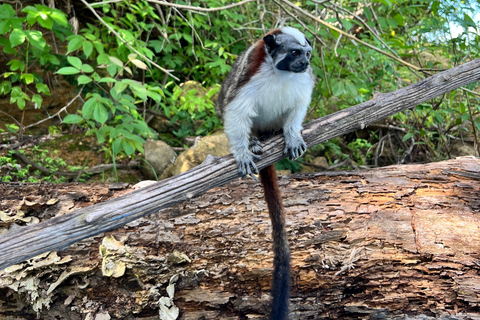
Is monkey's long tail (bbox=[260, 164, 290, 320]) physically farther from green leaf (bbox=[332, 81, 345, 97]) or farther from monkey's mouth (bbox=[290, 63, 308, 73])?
green leaf (bbox=[332, 81, 345, 97])

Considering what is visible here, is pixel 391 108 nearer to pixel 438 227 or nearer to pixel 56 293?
pixel 438 227

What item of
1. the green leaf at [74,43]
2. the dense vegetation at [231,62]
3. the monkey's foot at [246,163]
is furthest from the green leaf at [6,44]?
the monkey's foot at [246,163]

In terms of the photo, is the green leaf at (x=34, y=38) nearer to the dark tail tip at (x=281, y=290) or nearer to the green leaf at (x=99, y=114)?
the green leaf at (x=99, y=114)

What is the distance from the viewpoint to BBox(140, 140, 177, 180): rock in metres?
5.73

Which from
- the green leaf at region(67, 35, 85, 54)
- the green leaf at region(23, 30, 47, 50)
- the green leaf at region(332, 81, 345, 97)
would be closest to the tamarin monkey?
the green leaf at region(332, 81, 345, 97)

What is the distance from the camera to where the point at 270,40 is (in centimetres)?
301

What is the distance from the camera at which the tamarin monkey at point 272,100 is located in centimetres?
286

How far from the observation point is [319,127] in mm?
2902

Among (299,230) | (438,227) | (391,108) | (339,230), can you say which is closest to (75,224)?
(299,230)

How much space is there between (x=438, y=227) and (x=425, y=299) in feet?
1.81

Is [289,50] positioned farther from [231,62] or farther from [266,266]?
[231,62]

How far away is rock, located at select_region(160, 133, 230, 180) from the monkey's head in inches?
94.2

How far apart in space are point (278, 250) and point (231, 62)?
4.35 m

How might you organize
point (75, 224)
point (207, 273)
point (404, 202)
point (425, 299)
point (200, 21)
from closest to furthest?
point (75, 224)
point (425, 299)
point (207, 273)
point (404, 202)
point (200, 21)
